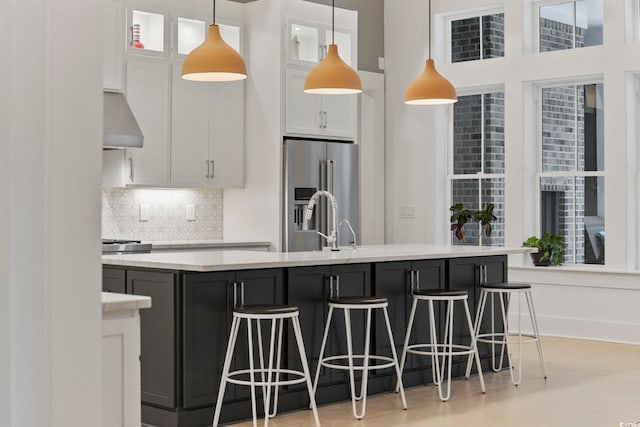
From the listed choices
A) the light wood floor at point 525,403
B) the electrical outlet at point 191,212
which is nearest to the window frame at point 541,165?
the light wood floor at point 525,403

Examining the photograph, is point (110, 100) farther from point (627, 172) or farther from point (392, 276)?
point (627, 172)

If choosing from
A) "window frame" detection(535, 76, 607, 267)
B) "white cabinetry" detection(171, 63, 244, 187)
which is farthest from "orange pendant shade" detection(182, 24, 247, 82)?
"window frame" detection(535, 76, 607, 267)

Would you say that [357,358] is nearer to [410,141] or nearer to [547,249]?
[547,249]

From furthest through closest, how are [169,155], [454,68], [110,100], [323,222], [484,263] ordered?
[454,68]
[323,222]
[169,155]
[110,100]
[484,263]

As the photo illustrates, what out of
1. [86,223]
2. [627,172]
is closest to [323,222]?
[627,172]

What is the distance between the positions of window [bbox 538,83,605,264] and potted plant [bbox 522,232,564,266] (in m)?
0.12

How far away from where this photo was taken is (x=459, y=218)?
913cm

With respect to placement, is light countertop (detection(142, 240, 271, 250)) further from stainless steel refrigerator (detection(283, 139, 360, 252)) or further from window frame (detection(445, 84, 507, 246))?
window frame (detection(445, 84, 507, 246))

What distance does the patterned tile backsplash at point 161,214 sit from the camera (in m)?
7.80

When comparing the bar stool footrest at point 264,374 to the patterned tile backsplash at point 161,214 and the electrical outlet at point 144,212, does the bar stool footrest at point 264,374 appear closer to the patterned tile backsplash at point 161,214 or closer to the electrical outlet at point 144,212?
the patterned tile backsplash at point 161,214

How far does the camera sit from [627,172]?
8078 millimetres

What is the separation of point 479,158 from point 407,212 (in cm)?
96

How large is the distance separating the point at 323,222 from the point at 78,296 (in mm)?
5439

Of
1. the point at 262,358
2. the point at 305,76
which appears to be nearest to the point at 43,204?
the point at 262,358
